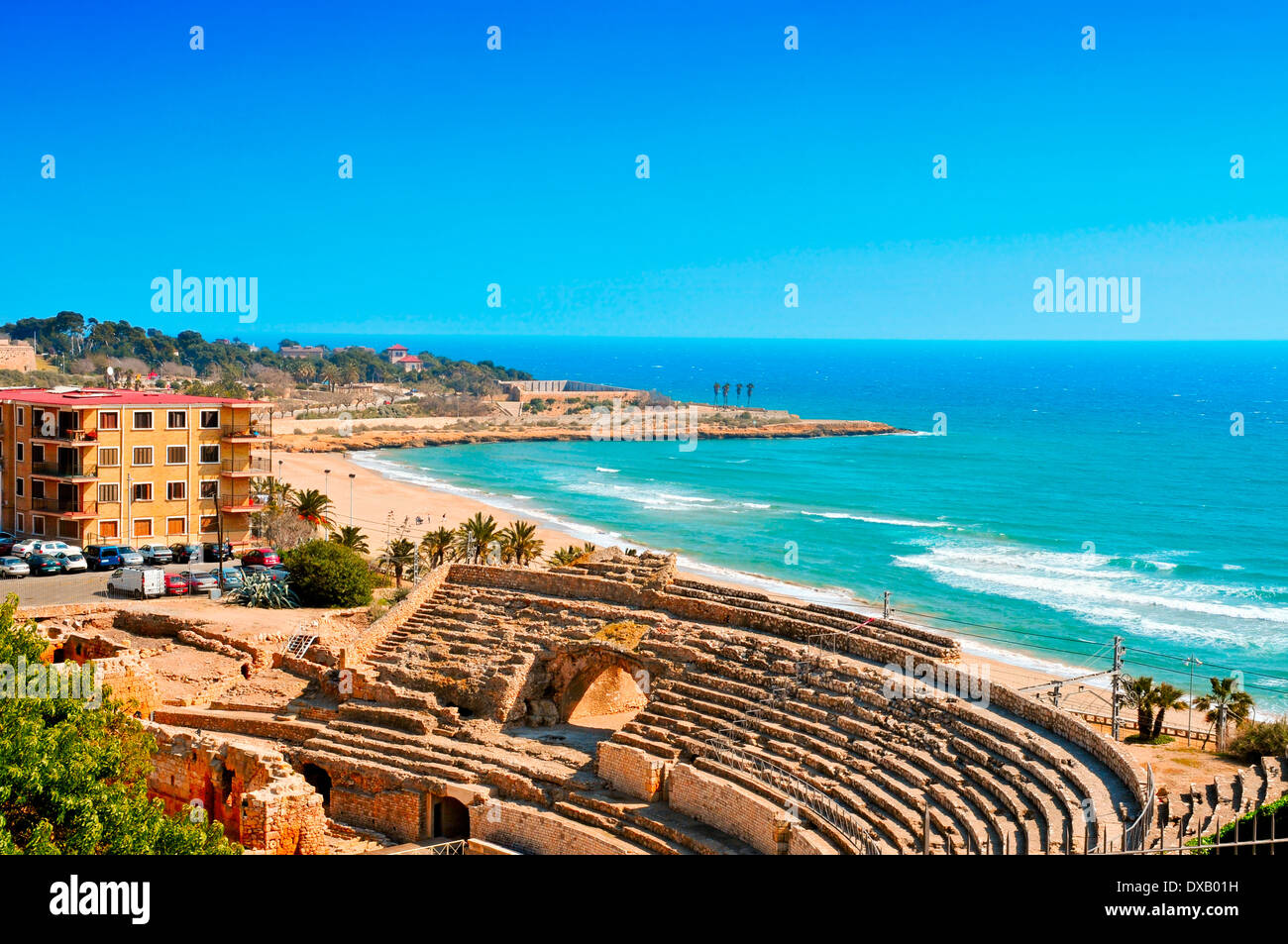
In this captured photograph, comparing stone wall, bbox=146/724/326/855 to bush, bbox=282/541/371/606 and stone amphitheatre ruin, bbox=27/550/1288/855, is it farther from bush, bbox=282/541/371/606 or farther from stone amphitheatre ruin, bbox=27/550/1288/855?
bush, bbox=282/541/371/606

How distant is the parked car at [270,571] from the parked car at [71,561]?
5481 millimetres

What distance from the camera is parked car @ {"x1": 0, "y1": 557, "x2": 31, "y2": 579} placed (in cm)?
4188

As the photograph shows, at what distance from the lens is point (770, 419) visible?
153m

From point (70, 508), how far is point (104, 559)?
11.4 ft

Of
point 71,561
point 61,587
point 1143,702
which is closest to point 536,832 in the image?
point 1143,702

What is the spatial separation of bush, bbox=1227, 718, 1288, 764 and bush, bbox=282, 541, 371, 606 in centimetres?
2576

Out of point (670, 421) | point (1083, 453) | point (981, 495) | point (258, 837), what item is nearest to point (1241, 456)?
point (1083, 453)

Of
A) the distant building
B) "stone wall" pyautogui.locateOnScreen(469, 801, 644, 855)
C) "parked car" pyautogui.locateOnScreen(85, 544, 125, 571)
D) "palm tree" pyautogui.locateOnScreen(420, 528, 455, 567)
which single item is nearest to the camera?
"stone wall" pyautogui.locateOnScreen(469, 801, 644, 855)

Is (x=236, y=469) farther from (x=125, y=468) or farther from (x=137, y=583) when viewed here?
(x=137, y=583)

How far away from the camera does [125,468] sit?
153 feet

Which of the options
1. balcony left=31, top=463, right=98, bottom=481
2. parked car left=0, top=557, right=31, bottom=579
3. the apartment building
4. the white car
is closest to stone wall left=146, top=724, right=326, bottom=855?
parked car left=0, top=557, right=31, bottom=579

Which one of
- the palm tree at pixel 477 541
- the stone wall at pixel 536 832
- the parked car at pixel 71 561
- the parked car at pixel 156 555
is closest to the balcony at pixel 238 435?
the parked car at pixel 156 555

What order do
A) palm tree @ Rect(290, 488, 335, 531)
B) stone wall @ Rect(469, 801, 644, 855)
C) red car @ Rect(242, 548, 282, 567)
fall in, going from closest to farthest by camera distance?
1. stone wall @ Rect(469, 801, 644, 855)
2. red car @ Rect(242, 548, 282, 567)
3. palm tree @ Rect(290, 488, 335, 531)
